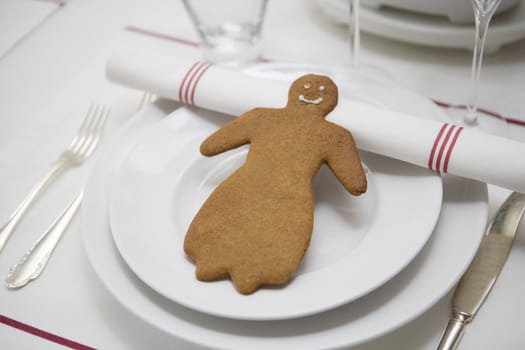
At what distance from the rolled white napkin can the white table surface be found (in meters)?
0.09

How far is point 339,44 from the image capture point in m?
0.92

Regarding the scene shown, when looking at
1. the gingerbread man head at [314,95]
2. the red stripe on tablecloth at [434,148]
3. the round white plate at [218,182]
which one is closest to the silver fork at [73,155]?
the round white plate at [218,182]

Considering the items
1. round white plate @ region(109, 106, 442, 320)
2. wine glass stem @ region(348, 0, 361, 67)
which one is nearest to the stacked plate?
round white plate @ region(109, 106, 442, 320)

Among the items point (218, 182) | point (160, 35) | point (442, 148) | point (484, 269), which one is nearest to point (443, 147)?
point (442, 148)

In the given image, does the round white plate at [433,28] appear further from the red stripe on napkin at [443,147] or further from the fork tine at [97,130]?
the fork tine at [97,130]

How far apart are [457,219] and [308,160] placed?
0.50 ft

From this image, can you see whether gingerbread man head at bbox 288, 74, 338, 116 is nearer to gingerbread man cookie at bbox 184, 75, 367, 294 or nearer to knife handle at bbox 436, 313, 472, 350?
gingerbread man cookie at bbox 184, 75, 367, 294

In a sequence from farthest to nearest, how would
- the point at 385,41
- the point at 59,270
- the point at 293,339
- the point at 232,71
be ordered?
the point at 385,41, the point at 232,71, the point at 59,270, the point at 293,339

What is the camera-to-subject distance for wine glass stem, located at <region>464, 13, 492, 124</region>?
0.66m

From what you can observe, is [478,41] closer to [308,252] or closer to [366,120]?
[366,120]

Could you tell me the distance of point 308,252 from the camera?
58cm

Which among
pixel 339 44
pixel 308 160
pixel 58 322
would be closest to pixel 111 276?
pixel 58 322

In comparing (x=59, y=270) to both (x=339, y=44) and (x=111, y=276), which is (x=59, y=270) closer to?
(x=111, y=276)

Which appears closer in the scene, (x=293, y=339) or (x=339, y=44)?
(x=293, y=339)
